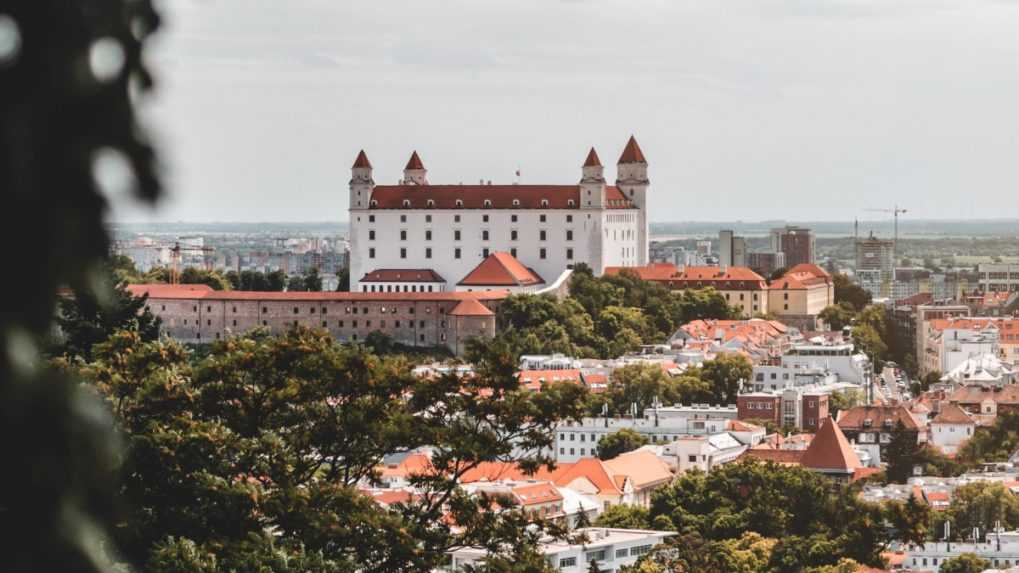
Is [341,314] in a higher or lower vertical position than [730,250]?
higher

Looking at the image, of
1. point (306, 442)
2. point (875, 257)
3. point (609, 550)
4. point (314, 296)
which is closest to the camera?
point (306, 442)

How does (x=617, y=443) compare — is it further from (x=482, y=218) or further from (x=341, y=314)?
(x=482, y=218)

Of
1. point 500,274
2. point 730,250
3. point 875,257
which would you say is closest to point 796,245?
point 875,257

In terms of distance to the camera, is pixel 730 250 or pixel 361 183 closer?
pixel 361 183

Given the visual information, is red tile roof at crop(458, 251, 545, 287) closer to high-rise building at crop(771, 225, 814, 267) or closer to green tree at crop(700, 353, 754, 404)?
green tree at crop(700, 353, 754, 404)

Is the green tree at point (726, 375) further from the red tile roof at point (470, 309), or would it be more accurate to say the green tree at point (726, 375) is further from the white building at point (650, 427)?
the red tile roof at point (470, 309)

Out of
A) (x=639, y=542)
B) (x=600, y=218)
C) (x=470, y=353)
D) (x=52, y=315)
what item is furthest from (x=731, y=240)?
(x=52, y=315)

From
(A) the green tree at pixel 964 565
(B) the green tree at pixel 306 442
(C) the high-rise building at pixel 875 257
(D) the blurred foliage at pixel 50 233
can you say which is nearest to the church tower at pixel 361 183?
(A) the green tree at pixel 964 565

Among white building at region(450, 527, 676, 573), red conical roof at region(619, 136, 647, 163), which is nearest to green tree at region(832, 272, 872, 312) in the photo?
red conical roof at region(619, 136, 647, 163)

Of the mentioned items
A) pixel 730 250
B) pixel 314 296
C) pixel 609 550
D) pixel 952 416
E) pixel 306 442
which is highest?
pixel 306 442
